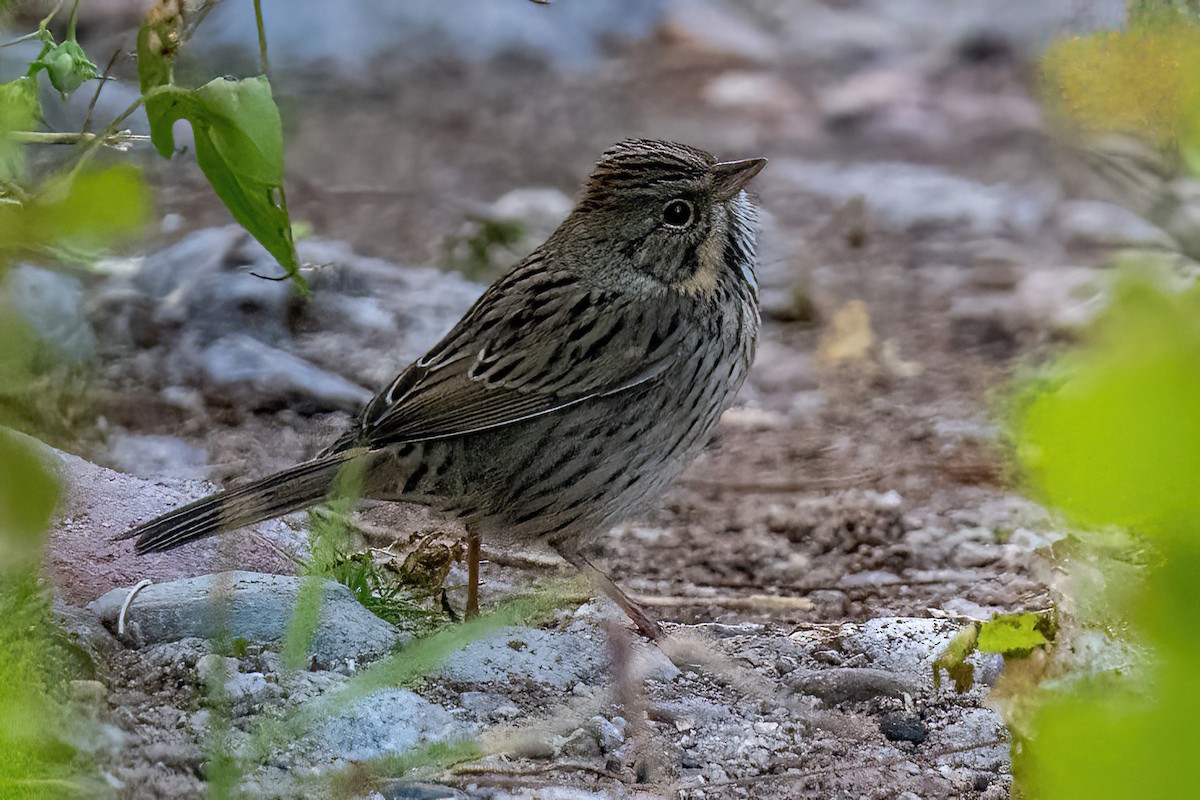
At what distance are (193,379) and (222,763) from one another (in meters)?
2.92

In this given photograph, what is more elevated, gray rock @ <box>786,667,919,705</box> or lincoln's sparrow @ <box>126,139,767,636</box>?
lincoln's sparrow @ <box>126,139,767,636</box>

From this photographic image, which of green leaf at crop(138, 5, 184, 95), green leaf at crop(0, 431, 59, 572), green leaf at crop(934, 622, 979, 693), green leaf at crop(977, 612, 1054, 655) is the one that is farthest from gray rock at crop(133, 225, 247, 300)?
green leaf at crop(0, 431, 59, 572)

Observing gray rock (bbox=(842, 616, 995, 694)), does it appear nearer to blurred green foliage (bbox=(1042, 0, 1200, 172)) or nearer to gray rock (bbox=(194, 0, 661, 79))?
blurred green foliage (bbox=(1042, 0, 1200, 172))

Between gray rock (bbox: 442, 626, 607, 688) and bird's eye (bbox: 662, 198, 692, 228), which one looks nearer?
gray rock (bbox: 442, 626, 607, 688)

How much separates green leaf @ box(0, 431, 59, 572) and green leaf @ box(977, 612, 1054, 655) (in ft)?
4.17

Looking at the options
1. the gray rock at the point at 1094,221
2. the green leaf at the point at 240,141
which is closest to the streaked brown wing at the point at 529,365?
the green leaf at the point at 240,141

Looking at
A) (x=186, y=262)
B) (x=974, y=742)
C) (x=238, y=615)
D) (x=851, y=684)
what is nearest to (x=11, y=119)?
(x=238, y=615)

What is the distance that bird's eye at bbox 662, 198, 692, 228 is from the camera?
123 inches

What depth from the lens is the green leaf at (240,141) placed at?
1682 mm

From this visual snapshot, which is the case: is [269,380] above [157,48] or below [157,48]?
above

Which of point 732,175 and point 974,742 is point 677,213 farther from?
point 974,742

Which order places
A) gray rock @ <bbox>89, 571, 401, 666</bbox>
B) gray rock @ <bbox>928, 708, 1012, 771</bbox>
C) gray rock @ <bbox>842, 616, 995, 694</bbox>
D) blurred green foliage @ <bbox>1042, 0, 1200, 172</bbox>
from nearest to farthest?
blurred green foliage @ <bbox>1042, 0, 1200, 172</bbox> → gray rock @ <bbox>928, 708, 1012, 771</bbox> → gray rock @ <bbox>89, 571, 401, 666</bbox> → gray rock @ <bbox>842, 616, 995, 694</bbox>

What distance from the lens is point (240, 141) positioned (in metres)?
1.71

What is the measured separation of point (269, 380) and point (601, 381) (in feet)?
6.26
